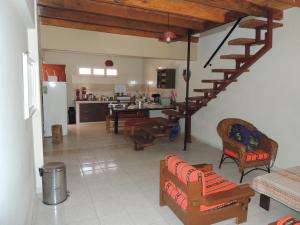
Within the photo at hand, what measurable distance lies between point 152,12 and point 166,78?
10.8ft

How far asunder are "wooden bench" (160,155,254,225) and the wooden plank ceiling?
2372mm

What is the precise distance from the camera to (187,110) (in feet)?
17.2

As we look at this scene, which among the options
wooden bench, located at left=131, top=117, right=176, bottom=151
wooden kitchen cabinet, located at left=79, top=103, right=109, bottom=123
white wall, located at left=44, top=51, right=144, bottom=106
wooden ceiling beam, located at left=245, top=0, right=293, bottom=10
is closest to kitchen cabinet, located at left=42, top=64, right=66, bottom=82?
white wall, located at left=44, top=51, right=144, bottom=106

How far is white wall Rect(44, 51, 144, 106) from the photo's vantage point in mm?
8133

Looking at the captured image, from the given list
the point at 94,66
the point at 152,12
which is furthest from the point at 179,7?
the point at 94,66

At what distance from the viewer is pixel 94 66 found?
8.63m

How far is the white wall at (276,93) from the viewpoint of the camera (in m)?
3.53

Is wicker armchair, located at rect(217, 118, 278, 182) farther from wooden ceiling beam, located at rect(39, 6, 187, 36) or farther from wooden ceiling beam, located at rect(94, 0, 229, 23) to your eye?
wooden ceiling beam, located at rect(39, 6, 187, 36)

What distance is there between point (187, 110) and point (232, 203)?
10.1 ft

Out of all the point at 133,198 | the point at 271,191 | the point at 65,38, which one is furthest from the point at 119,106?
the point at 271,191

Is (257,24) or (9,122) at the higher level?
(257,24)

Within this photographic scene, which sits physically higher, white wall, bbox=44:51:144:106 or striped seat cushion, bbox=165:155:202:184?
white wall, bbox=44:51:144:106

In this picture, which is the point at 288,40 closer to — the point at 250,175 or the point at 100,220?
the point at 250,175

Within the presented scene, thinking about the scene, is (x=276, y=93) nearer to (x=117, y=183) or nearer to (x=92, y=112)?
(x=117, y=183)
